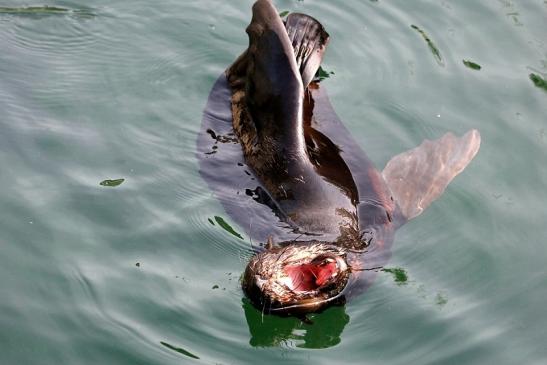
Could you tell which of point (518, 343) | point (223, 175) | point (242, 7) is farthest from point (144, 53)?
point (518, 343)

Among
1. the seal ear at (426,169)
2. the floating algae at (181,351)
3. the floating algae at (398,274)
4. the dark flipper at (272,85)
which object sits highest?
the dark flipper at (272,85)

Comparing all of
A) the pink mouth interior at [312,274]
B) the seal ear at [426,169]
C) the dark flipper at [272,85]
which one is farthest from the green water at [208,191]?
the dark flipper at [272,85]

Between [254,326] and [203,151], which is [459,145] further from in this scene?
[254,326]

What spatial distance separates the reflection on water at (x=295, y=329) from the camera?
19.2ft

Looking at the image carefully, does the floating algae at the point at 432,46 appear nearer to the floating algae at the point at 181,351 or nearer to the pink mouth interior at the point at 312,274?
the pink mouth interior at the point at 312,274

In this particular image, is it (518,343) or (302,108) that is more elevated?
(302,108)

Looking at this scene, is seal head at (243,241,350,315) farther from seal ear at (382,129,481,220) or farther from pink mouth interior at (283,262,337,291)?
seal ear at (382,129,481,220)

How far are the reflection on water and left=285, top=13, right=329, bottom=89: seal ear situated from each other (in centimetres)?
185

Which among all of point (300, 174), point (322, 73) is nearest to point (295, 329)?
point (300, 174)

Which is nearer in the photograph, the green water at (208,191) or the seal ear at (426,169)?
the green water at (208,191)

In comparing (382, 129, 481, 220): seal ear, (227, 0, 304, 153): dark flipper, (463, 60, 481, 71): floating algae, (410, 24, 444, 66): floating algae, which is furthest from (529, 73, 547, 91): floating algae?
(227, 0, 304, 153): dark flipper

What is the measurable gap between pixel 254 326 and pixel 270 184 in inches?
42.8

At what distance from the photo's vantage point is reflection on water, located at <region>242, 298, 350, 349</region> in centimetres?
585

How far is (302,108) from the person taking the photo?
6.72 metres
